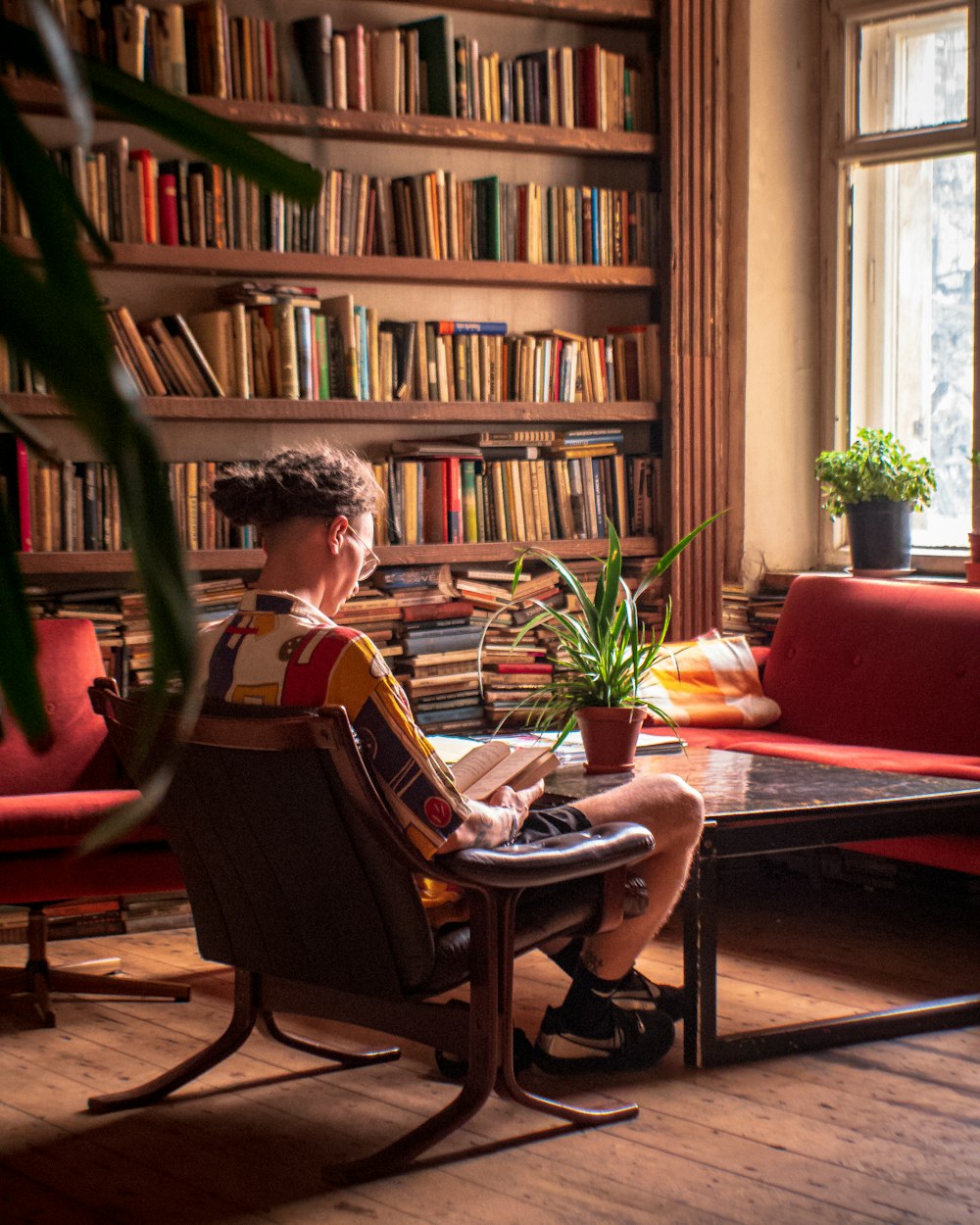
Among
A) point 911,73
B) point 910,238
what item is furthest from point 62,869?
point 911,73

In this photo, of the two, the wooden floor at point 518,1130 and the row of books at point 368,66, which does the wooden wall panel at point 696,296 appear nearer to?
the row of books at point 368,66

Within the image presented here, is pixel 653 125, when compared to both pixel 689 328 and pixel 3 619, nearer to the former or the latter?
pixel 689 328

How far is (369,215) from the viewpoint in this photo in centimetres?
500

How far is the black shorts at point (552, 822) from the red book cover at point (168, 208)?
263 centimetres

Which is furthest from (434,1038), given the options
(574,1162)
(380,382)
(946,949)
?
(380,382)

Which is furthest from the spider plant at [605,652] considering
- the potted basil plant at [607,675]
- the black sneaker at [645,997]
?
the black sneaker at [645,997]

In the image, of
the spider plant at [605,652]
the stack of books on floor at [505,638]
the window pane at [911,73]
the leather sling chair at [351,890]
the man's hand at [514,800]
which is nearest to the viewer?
the leather sling chair at [351,890]

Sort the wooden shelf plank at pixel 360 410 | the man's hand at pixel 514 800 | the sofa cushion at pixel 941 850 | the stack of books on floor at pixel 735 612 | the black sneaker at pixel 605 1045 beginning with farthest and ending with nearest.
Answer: the stack of books on floor at pixel 735 612
the wooden shelf plank at pixel 360 410
the sofa cushion at pixel 941 850
the black sneaker at pixel 605 1045
the man's hand at pixel 514 800

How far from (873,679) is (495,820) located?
2278 mm

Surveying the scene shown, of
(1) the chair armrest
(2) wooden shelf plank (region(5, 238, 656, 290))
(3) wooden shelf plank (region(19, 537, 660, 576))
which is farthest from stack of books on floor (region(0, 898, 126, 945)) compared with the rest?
(1) the chair armrest

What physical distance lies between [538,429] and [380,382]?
2.18ft

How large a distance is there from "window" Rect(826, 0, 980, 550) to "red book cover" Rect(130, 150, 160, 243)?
2.48 meters

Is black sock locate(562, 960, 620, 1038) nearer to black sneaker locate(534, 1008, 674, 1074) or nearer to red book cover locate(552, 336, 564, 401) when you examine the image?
black sneaker locate(534, 1008, 674, 1074)

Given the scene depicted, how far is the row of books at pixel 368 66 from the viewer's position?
4.59 m
